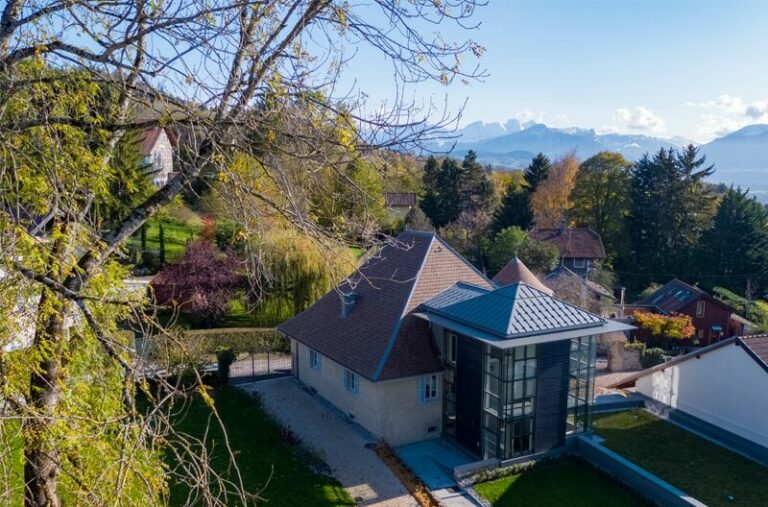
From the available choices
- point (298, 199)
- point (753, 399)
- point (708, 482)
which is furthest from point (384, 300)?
point (298, 199)

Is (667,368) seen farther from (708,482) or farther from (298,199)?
(298,199)

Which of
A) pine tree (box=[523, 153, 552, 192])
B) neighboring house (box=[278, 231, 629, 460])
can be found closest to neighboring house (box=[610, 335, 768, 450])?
neighboring house (box=[278, 231, 629, 460])

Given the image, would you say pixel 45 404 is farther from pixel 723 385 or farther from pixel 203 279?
pixel 203 279

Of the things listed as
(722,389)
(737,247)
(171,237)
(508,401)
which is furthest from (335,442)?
(737,247)

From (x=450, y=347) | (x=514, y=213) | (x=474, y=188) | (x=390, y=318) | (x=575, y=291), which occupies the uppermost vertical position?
(x=474, y=188)

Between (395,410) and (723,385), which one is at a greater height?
(723,385)

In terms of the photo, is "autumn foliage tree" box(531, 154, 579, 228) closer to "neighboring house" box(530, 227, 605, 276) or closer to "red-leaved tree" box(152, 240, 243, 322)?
"neighboring house" box(530, 227, 605, 276)
